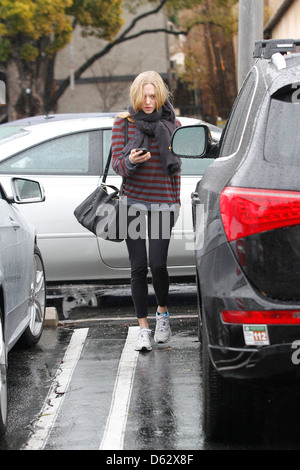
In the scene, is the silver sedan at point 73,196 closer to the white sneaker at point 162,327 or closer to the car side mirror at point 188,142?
the white sneaker at point 162,327

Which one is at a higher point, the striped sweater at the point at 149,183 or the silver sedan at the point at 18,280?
the striped sweater at the point at 149,183

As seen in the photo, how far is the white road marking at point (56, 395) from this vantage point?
411cm

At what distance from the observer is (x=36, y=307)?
20.7 feet

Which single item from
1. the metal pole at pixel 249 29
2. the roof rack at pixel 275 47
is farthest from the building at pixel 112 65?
the roof rack at pixel 275 47

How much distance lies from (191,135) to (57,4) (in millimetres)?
23900

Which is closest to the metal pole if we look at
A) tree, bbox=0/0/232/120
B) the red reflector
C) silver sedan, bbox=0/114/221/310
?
silver sedan, bbox=0/114/221/310

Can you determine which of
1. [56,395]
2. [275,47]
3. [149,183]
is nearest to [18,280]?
[56,395]

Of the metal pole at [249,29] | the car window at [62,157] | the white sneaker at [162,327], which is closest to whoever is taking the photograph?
the white sneaker at [162,327]

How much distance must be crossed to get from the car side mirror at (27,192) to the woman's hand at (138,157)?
722 millimetres

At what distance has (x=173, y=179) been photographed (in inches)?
231

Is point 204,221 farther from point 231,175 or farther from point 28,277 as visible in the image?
point 28,277

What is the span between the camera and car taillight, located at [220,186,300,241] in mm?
3395

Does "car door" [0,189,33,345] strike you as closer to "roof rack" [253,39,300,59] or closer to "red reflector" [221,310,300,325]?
"red reflector" [221,310,300,325]
